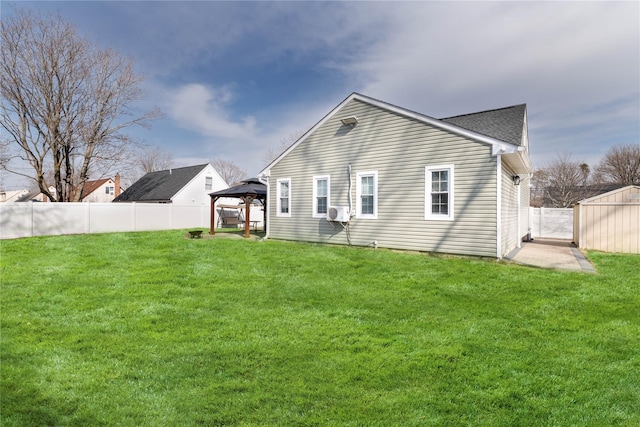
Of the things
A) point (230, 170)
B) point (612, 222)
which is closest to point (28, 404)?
point (612, 222)

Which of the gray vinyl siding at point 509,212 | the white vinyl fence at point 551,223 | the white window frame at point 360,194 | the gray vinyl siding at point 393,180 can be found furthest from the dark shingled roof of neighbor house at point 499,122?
the white vinyl fence at point 551,223

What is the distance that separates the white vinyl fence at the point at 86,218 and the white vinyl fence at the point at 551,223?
20216 mm

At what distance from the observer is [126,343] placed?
12.2 feet

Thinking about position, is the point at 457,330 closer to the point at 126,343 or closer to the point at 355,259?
the point at 126,343

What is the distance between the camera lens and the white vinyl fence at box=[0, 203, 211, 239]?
1393 cm

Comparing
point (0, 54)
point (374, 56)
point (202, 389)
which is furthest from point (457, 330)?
point (0, 54)

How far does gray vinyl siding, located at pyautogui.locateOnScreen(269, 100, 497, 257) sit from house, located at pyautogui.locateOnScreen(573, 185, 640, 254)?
4.93 meters

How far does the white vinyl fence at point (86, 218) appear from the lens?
548 inches

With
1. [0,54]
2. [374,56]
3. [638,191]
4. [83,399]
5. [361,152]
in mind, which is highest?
[0,54]

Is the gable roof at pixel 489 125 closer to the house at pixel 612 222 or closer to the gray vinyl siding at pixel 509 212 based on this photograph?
the gray vinyl siding at pixel 509 212

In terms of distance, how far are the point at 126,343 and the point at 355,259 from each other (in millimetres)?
5907

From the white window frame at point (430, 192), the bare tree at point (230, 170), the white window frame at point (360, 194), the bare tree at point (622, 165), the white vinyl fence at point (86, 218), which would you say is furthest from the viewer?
the bare tree at point (230, 170)

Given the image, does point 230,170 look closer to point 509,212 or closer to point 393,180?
point 393,180

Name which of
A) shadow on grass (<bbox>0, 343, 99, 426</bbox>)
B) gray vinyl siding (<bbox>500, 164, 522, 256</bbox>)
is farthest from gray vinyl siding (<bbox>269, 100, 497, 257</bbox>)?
shadow on grass (<bbox>0, 343, 99, 426</bbox>)
